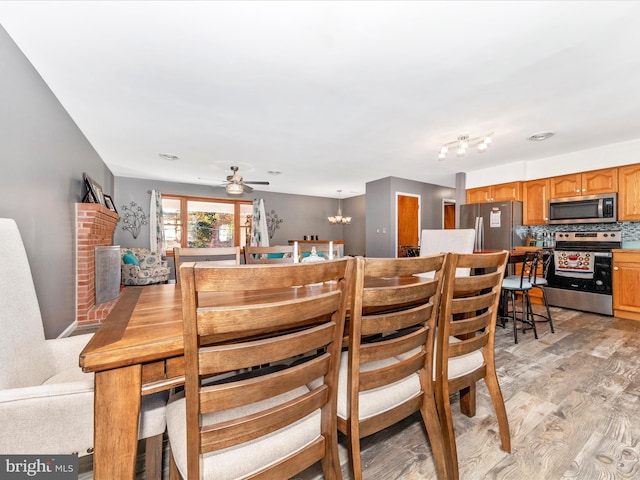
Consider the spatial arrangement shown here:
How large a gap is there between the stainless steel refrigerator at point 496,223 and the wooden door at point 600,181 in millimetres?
854

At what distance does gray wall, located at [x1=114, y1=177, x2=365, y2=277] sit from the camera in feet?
20.5

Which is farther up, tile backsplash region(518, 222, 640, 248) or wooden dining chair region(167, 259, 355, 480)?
tile backsplash region(518, 222, 640, 248)

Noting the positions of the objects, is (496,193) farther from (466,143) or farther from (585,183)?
(466,143)

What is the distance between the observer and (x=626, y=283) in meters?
3.72

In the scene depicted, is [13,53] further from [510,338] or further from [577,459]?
[510,338]

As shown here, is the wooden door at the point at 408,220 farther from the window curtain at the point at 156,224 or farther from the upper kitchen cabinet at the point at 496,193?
the window curtain at the point at 156,224

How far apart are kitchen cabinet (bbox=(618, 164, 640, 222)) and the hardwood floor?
2218mm

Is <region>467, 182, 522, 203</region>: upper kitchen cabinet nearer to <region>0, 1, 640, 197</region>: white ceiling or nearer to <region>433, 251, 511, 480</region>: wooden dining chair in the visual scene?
<region>0, 1, 640, 197</region>: white ceiling

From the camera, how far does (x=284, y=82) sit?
2.37 metres

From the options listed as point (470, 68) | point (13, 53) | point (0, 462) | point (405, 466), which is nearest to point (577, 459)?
point (405, 466)

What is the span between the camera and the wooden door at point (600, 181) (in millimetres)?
3979

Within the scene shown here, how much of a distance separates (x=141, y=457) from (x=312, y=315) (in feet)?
4.36

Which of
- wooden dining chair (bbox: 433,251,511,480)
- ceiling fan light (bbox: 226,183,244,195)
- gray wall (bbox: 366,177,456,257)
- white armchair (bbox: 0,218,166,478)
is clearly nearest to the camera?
white armchair (bbox: 0,218,166,478)

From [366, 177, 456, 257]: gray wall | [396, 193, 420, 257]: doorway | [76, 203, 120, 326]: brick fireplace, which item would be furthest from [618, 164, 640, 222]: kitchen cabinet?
[76, 203, 120, 326]: brick fireplace
